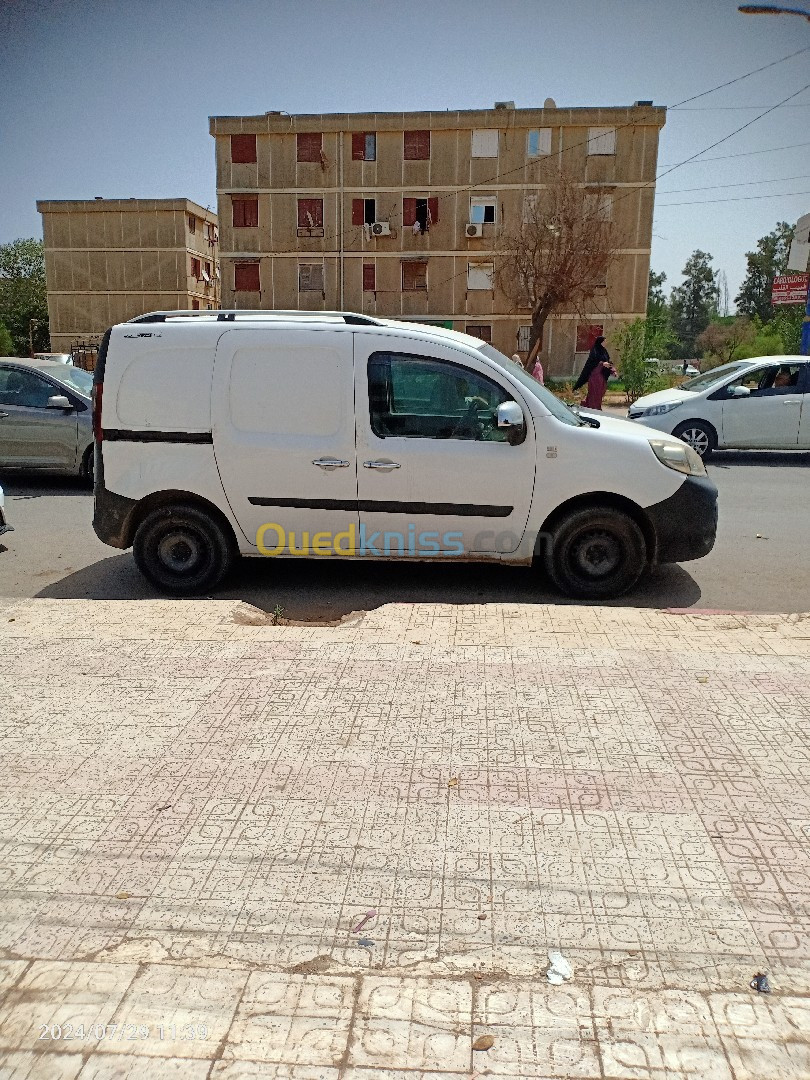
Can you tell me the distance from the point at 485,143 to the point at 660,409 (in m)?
29.5

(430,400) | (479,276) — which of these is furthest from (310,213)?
(430,400)

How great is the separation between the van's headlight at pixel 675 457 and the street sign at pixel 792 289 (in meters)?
19.2

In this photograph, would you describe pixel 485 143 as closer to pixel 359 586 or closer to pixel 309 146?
pixel 309 146

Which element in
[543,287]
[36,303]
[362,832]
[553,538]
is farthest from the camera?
[36,303]

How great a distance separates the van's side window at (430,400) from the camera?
5.92 m

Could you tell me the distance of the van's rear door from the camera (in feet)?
19.4

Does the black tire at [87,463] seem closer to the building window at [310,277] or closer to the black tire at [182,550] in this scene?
the black tire at [182,550]

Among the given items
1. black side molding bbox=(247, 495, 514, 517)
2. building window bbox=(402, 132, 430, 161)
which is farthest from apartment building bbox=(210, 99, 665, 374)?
black side molding bbox=(247, 495, 514, 517)

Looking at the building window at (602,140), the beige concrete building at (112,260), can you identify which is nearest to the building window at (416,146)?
the building window at (602,140)

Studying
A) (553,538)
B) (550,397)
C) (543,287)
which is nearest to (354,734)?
(553,538)

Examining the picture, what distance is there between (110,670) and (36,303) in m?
68.4

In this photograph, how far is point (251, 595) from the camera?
640 cm

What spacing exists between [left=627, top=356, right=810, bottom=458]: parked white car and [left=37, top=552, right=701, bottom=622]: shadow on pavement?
714 centimetres

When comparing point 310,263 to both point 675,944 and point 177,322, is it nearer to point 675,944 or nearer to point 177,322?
point 177,322
